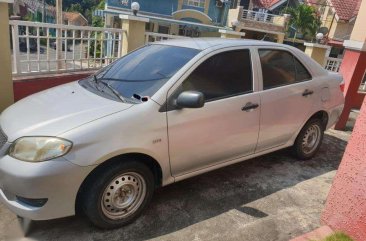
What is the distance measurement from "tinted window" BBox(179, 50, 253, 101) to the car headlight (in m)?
1.22

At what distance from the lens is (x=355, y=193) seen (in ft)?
9.73

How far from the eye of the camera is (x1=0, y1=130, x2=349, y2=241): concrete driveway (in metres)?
3.09

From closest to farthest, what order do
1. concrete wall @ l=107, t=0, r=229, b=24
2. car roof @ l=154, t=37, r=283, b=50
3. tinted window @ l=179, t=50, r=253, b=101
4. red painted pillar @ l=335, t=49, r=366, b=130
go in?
tinted window @ l=179, t=50, r=253, b=101 < car roof @ l=154, t=37, r=283, b=50 < red painted pillar @ l=335, t=49, r=366, b=130 < concrete wall @ l=107, t=0, r=229, b=24

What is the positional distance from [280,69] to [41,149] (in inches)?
116

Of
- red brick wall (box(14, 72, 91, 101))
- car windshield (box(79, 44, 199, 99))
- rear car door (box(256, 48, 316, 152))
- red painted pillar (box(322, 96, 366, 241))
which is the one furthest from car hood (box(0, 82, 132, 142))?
red brick wall (box(14, 72, 91, 101))

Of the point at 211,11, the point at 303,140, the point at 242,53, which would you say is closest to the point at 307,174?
the point at 303,140

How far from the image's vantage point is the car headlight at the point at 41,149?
8.64 feet

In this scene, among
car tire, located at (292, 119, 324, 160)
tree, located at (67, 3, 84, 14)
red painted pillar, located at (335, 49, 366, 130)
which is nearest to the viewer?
car tire, located at (292, 119, 324, 160)

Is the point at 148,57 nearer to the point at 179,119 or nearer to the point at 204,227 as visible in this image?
the point at 179,119

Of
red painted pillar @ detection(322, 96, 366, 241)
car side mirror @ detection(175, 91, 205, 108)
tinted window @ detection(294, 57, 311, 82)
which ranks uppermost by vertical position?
tinted window @ detection(294, 57, 311, 82)

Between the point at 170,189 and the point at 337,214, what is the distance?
1739mm

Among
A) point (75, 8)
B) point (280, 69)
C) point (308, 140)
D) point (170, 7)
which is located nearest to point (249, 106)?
point (280, 69)

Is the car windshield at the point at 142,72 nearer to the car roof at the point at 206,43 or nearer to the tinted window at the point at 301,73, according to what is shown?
the car roof at the point at 206,43

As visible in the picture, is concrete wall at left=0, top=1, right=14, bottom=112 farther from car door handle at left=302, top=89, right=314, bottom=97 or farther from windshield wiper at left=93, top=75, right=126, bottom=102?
car door handle at left=302, top=89, right=314, bottom=97
